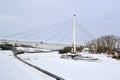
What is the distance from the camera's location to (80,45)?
134 metres

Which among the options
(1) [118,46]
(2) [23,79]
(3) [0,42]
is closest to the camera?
(2) [23,79]

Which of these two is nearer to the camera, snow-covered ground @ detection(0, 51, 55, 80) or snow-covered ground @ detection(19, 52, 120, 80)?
snow-covered ground @ detection(0, 51, 55, 80)

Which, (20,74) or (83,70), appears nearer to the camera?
(20,74)

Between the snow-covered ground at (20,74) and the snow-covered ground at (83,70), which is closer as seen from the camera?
the snow-covered ground at (20,74)

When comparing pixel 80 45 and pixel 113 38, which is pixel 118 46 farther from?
pixel 80 45

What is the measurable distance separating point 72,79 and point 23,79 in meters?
2.53

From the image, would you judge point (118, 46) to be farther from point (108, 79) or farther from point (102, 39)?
point (108, 79)

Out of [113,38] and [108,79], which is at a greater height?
[113,38]

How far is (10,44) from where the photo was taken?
435 ft

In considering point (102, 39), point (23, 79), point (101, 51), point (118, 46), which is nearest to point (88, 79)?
point (23, 79)

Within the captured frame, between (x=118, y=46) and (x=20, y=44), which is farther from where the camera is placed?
(x=20, y=44)

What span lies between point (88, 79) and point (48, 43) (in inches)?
4699

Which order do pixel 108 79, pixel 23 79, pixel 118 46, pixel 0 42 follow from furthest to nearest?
pixel 0 42
pixel 118 46
pixel 108 79
pixel 23 79

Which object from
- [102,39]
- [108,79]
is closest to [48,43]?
[102,39]
